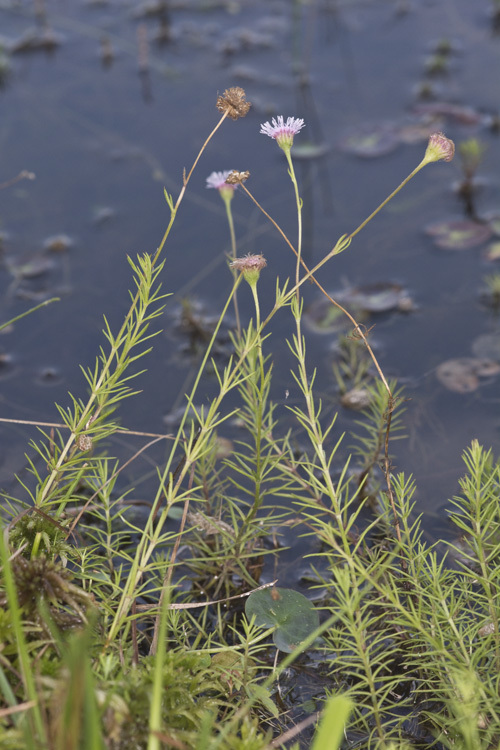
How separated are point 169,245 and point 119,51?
6.08 feet

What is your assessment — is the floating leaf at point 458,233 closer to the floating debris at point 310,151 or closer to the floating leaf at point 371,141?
the floating leaf at point 371,141

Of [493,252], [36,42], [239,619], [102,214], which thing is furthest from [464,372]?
[36,42]

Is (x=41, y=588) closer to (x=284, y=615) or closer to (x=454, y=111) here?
(x=284, y=615)


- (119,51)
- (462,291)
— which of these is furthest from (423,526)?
(119,51)

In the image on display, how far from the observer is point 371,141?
347 cm

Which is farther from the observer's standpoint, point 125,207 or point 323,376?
point 125,207

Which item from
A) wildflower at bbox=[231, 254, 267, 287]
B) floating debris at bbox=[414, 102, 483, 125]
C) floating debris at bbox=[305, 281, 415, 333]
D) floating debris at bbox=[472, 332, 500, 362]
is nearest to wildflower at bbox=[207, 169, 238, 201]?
wildflower at bbox=[231, 254, 267, 287]

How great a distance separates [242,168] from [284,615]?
2.26m

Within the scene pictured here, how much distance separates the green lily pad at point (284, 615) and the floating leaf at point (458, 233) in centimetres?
189

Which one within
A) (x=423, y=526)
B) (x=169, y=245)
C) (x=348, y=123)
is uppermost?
(x=348, y=123)

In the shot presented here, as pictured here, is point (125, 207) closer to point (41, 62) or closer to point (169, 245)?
point (169, 245)

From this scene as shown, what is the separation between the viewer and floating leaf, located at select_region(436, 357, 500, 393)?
250 cm

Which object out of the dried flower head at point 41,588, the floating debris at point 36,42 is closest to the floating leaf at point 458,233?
the dried flower head at point 41,588

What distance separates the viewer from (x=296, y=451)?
2.22m
